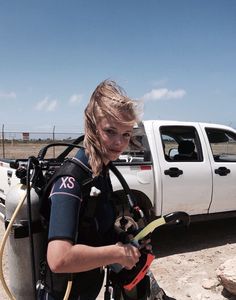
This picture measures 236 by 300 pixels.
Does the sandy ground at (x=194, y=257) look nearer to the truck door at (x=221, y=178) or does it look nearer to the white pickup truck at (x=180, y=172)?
the white pickup truck at (x=180, y=172)

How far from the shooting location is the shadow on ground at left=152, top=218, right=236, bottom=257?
A: 5.75 m

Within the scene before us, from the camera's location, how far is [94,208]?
4.94ft

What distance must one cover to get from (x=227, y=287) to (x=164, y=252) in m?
1.55

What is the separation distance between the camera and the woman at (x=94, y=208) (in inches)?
52.5

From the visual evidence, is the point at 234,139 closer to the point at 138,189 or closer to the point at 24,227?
the point at 138,189

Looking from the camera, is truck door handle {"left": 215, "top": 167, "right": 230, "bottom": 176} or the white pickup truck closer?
the white pickup truck

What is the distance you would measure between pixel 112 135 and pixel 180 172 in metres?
4.08

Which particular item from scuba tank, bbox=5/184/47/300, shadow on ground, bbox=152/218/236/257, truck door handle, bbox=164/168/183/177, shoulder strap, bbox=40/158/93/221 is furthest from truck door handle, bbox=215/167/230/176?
shoulder strap, bbox=40/158/93/221

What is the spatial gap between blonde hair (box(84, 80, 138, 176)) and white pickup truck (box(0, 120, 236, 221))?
3.43 meters

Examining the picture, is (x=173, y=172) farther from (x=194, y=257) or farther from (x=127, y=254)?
(x=127, y=254)

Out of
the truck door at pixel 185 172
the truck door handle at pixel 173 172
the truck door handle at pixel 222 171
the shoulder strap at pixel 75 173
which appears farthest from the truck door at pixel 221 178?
the shoulder strap at pixel 75 173

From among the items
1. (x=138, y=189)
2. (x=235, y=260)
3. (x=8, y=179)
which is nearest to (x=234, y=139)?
(x=138, y=189)

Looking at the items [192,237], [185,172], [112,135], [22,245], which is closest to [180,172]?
[185,172]

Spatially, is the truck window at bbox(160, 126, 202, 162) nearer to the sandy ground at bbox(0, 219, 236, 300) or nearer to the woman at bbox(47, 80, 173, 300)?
Answer: the sandy ground at bbox(0, 219, 236, 300)
